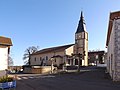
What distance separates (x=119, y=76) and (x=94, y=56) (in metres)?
52.5

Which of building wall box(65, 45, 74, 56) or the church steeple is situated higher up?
the church steeple

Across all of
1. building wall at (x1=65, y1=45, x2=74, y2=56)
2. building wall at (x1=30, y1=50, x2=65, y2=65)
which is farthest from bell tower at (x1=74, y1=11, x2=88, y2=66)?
building wall at (x1=30, y1=50, x2=65, y2=65)

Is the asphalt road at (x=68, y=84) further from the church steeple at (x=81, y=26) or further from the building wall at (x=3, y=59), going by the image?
the church steeple at (x=81, y=26)

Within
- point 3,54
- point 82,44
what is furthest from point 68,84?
point 82,44

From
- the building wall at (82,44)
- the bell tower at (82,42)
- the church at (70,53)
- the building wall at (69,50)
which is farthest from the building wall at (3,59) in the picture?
the building wall at (82,44)

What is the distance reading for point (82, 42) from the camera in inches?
2527

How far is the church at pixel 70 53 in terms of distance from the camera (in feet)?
194

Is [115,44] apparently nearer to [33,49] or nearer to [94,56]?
[94,56]

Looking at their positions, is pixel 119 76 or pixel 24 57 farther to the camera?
pixel 24 57

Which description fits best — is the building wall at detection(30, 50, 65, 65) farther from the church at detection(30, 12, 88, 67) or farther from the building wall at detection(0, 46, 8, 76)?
the building wall at detection(0, 46, 8, 76)

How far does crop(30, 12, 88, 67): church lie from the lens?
59.0m

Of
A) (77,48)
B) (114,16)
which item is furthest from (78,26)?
(114,16)

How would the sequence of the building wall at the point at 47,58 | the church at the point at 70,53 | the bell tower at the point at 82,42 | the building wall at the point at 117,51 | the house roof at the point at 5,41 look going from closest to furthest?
the house roof at the point at 5,41
the building wall at the point at 117,51
the church at the point at 70,53
the building wall at the point at 47,58
the bell tower at the point at 82,42

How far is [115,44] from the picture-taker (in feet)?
69.4
